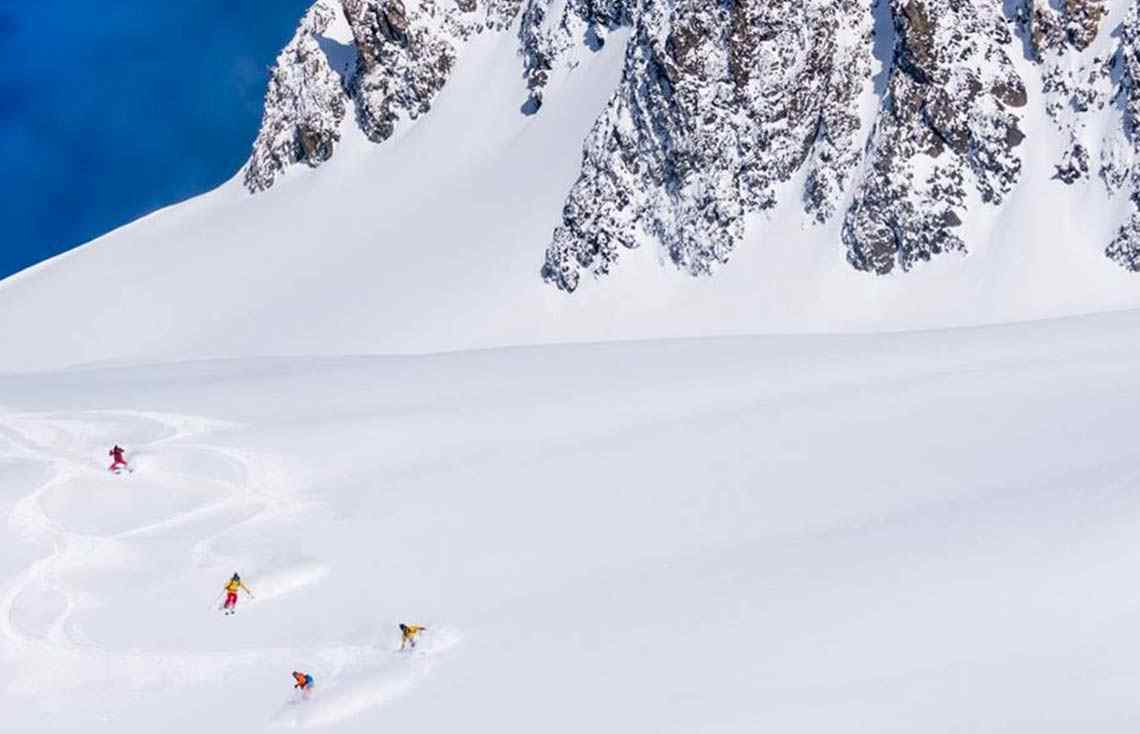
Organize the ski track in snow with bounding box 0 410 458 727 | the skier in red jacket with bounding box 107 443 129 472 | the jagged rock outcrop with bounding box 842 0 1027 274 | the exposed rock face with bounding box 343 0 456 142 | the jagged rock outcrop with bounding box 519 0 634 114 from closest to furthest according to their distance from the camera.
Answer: the ski track in snow with bounding box 0 410 458 727 → the skier in red jacket with bounding box 107 443 129 472 → the jagged rock outcrop with bounding box 842 0 1027 274 → the jagged rock outcrop with bounding box 519 0 634 114 → the exposed rock face with bounding box 343 0 456 142

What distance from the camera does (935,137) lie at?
6919 cm

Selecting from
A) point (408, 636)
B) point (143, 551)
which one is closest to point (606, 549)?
point (408, 636)

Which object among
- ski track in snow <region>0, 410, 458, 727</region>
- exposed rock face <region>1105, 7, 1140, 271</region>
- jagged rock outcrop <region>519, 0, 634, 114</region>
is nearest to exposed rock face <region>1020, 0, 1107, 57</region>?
exposed rock face <region>1105, 7, 1140, 271</region>

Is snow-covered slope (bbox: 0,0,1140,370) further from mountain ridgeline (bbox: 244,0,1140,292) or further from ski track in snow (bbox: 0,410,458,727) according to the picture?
ski track in snow (bbox: 0,410,458,727)

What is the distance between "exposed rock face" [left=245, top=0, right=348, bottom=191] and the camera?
10325 cm

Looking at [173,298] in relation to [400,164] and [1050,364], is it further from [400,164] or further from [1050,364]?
[1050,364]

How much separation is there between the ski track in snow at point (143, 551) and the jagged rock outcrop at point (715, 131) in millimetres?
39855

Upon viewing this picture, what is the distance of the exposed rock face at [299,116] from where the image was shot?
10325 centimetres

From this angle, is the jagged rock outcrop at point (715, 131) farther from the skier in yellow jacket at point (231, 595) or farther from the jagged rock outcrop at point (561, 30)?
the skier in yellow jacket at point (231, 595)

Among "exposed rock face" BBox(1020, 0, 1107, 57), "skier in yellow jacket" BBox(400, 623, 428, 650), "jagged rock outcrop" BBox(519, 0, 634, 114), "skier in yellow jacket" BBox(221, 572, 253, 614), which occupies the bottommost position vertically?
"skier in yellow jacket" BBox(400, 623, 428, 650)

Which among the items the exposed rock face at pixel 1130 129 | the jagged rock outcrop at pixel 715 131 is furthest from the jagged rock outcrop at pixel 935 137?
the exposed rock face at pixel 1130 129

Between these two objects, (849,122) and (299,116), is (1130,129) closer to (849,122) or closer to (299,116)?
(849,122)

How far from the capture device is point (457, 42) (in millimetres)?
104000

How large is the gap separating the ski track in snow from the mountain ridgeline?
40.0m
